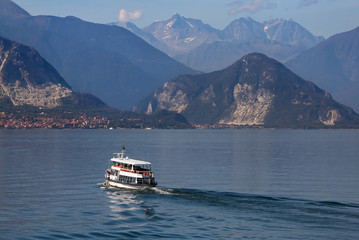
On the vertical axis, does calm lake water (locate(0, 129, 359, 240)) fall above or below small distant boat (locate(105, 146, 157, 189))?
below

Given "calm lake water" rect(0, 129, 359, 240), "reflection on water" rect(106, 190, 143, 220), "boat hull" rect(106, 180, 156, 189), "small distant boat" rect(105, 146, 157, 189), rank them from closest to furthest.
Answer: "calm lake water" rect(0, 129, 359, 240) → "reflection on water" rect(106, 190, 143, 220) → "boat hull" rect(106, 180, 156, 189) → "small distant boat" rect(105, 146, 157, 189)

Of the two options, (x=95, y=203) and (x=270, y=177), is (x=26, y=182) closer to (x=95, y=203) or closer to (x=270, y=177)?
(x=95, y=203)

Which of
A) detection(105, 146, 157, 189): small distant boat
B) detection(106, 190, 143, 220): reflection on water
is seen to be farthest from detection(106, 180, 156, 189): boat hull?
detection(106, 190, 143, 220): reflection on water

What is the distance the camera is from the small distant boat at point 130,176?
350ft

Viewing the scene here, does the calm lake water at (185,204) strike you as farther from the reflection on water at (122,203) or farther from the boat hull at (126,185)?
the boat hull at (126,185)

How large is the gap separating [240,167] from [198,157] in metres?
34.5

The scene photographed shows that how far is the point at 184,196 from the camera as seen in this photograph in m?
99.2

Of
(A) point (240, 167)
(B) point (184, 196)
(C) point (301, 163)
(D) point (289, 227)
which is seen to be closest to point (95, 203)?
(B) point (184, 196)

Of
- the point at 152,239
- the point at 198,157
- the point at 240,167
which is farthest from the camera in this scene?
the point at 198,157

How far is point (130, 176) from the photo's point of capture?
108m

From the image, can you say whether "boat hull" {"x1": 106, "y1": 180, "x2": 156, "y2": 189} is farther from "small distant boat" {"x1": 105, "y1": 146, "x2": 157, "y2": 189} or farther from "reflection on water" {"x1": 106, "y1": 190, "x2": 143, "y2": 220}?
"reflection on water" {"x1": 106, "y1": 190, "x2": 143, "y2": 220}

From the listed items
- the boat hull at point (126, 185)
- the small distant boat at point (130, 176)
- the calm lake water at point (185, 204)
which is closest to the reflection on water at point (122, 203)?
the calm lake water at point (185, 204)

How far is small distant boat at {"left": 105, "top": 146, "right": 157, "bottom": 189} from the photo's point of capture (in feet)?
350

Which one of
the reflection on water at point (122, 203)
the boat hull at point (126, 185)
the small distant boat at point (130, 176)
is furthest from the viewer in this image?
the small distant boat at point (130, 176)
